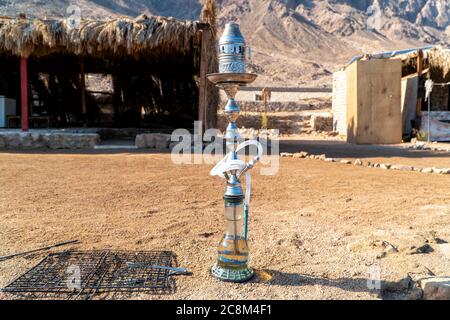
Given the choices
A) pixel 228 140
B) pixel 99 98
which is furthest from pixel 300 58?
pixel 228 140

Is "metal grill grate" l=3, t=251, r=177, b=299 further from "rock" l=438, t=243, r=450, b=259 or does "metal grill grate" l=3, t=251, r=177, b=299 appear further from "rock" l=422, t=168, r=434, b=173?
Result: "rock" l=422, t=168, r=434, b=173

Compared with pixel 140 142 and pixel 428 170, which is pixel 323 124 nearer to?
pixel 140 142

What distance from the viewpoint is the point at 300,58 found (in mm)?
47594

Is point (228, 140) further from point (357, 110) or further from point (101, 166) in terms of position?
point (357, 110)

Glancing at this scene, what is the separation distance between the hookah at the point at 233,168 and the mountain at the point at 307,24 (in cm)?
3416

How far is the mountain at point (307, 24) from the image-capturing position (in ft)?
140

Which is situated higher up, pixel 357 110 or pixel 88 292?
pixel 357 110

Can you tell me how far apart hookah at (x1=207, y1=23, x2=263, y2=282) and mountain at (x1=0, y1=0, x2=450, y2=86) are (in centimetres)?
3416

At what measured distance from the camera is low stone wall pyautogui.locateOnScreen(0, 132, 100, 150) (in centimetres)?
944

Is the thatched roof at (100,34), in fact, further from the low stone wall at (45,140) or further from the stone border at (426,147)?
the stone border at (426,147)

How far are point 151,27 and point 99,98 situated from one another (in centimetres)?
769

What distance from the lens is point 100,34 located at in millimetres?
9266

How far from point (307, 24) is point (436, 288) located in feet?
198


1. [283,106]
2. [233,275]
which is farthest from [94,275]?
[283,106]
